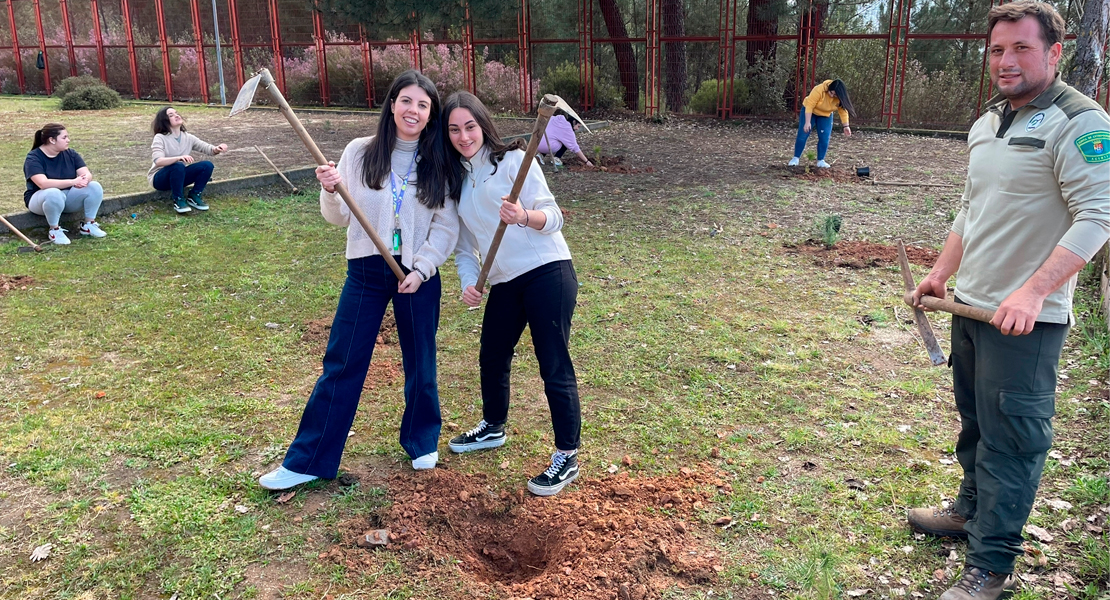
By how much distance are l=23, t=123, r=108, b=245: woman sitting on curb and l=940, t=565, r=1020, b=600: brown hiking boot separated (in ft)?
27.5

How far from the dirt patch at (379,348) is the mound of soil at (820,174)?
7.76 m

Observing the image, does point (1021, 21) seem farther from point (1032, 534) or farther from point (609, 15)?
point (609, 15)

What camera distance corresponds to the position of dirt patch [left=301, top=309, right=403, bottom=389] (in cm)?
502

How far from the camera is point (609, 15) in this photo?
760 inches

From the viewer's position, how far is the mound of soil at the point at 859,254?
739 centimetres

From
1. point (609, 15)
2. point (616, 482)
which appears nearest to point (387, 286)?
point (616, 482)

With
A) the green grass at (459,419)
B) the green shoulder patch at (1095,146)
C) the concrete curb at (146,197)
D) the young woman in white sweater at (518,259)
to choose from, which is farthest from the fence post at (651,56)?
the green shoulder patch at (1095,146)

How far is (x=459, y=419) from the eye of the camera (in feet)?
14.8

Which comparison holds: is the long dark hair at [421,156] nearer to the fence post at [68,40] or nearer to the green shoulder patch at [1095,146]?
the green shoulder patch at [1095,146]

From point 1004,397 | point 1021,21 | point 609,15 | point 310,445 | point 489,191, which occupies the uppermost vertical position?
point 609,15

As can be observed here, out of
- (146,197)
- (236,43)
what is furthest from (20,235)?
(236,43)

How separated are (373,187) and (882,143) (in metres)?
14.4

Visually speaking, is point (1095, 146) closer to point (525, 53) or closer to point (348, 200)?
point (348, 200)

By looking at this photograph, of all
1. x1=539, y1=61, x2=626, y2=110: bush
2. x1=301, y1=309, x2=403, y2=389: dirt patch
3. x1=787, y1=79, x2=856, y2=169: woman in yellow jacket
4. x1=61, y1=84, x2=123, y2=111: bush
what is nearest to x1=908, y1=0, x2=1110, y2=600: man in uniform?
x1=301, y1=309, x2=403, y2=389: dirt patch
